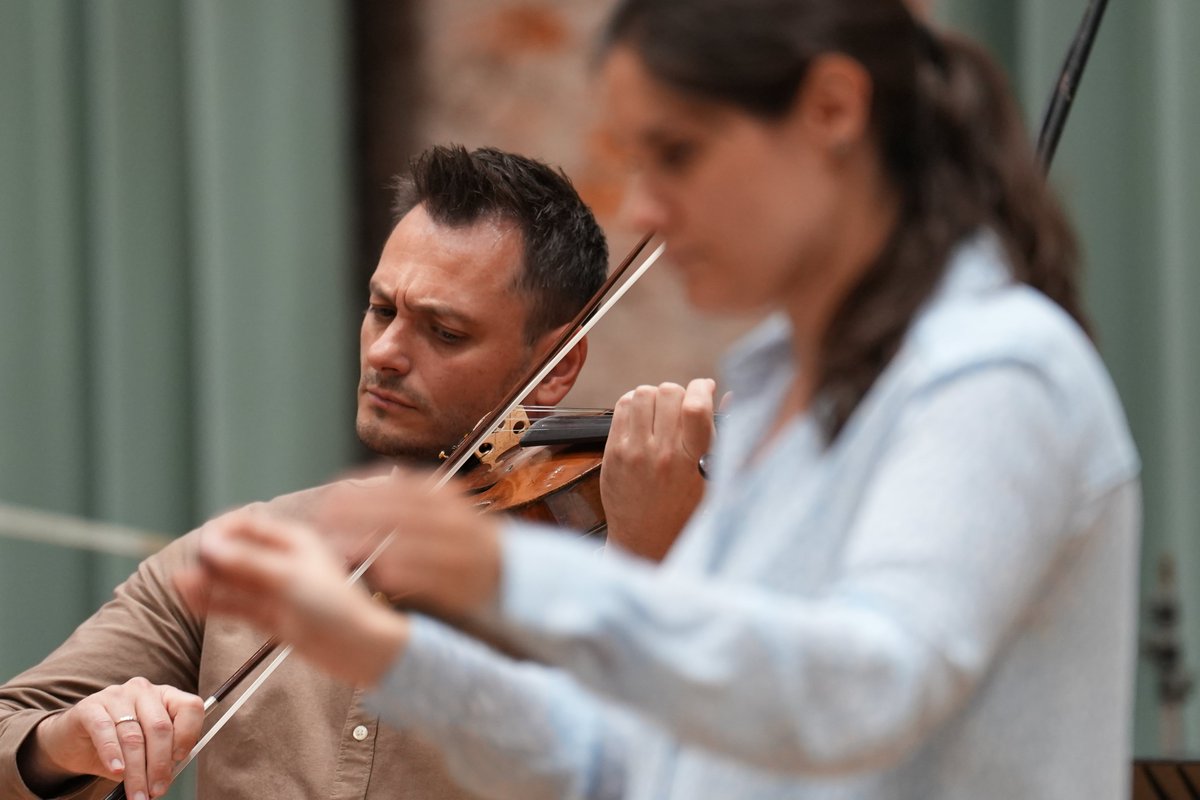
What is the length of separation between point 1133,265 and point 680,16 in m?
1.41

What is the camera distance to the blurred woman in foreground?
0.60 m

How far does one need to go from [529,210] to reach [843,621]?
1034mm

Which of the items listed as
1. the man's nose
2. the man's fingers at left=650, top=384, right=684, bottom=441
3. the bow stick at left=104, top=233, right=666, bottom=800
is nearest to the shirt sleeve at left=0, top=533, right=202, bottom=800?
the bow stick at left=104, top=233, right=666, bottom=800

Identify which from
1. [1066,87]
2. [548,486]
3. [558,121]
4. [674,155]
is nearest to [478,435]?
[548,486]

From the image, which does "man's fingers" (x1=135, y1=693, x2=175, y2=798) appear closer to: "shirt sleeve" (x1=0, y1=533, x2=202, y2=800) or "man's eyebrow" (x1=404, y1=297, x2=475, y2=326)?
"shirt sleeve" (x1=0, y1=533, x2=202, y2=800)

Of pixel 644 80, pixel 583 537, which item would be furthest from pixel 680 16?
pixel 583 537

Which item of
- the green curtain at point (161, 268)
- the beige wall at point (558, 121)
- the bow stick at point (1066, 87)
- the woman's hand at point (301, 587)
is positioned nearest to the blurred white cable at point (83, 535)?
the green curtain at point (161, 268)

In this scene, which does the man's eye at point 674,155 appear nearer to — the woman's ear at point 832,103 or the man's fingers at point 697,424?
the woman's ear at point 832,103

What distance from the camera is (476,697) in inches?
29.4

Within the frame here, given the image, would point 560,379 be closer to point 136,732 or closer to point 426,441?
point 426,441

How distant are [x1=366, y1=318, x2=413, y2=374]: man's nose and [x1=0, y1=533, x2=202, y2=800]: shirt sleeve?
0.27m

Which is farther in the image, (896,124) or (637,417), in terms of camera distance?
(637,417)

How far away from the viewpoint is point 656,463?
1.30 metres

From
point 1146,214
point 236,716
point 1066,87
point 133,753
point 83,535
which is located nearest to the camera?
point 1066,87
